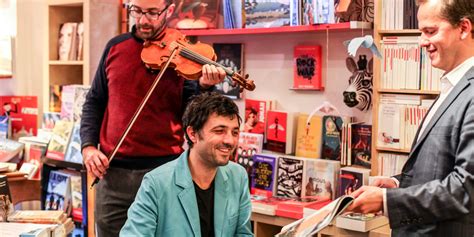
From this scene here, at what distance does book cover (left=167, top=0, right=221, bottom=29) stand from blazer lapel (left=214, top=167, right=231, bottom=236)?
2.05 metres

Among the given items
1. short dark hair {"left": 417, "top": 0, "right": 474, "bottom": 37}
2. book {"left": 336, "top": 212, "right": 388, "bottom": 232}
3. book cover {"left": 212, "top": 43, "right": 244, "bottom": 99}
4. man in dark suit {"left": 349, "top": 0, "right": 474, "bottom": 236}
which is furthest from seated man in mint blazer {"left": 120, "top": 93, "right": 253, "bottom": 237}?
book cover {"left": 212, "top": 43, "right": 244, "bottom": 99}

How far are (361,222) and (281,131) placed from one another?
2.95ft

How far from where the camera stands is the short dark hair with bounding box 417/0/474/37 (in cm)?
171

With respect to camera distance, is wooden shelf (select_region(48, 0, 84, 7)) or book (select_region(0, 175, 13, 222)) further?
wooden shelf (select_region(48, 0, 84, 7))

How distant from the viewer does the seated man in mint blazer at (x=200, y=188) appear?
85.0 inches

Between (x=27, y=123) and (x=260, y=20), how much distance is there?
218 cm

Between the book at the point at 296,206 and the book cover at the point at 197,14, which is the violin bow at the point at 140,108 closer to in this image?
the book at the point at 296,206

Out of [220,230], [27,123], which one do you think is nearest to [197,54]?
[220,230]

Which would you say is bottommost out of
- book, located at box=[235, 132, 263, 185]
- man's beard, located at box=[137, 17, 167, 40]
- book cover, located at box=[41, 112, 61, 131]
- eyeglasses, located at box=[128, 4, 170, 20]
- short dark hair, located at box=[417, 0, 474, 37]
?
book, located at box=[235, 132, 263, 185]

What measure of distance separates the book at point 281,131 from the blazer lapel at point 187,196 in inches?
70.4

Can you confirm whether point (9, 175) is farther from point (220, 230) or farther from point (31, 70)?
point (220, 230)

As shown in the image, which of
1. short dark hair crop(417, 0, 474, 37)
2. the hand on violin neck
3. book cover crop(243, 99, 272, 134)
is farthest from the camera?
book cover crop(243, 99, 272, 134)

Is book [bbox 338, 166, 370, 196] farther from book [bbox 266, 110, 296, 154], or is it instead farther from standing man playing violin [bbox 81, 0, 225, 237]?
standing man playing violin [bbox 81, 0, 225, 237]

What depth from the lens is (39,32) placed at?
5.23 metres
